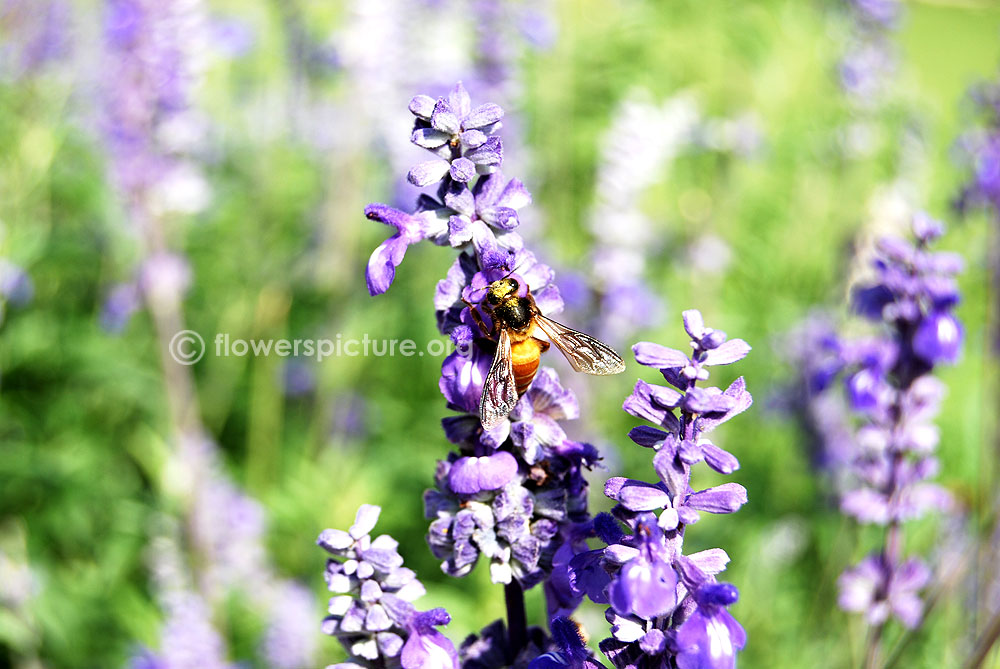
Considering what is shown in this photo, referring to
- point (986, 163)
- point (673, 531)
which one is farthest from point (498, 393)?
point (986, 163)

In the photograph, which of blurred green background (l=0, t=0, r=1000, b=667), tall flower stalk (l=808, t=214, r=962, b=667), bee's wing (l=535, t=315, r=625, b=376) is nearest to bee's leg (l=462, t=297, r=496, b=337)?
bee's wing (l=535, t=315, r=625, b=376)

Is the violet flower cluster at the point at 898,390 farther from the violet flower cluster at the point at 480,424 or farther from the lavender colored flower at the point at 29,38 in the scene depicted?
the lavender colored flower at the point at 29,38

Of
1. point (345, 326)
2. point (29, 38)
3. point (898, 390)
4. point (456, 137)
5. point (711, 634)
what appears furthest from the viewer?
point (29, 38)

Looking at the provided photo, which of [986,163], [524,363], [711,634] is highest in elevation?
[986,163]

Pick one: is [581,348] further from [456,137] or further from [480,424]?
[456,137]

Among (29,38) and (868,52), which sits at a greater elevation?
(29,38)

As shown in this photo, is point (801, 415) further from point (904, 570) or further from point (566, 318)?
point (904, 570)

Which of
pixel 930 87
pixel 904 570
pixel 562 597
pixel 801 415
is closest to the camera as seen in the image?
pixel 562 597

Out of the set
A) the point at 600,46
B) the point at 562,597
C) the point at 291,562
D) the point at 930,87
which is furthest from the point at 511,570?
the point at 930,87
